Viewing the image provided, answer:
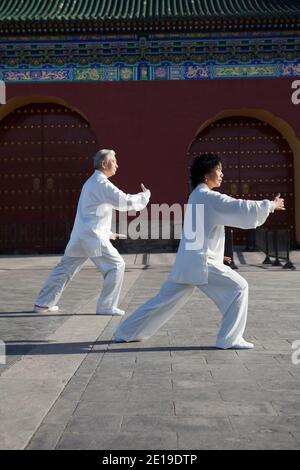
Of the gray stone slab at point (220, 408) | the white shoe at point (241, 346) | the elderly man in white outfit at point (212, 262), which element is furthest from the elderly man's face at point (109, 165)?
the gray stone slab at point (220, 408)

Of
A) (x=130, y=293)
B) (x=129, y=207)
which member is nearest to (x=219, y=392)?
(x=129, y=207)

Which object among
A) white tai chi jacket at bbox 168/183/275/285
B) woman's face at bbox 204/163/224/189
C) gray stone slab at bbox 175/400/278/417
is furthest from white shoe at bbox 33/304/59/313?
→ gray stone slab at bbox 175/400/278/417

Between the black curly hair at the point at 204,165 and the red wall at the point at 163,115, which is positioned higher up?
the red wall at the point at 163,115

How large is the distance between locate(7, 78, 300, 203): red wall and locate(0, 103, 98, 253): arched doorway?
2.89 feet

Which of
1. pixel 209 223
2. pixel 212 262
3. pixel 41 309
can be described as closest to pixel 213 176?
pixel 209 223

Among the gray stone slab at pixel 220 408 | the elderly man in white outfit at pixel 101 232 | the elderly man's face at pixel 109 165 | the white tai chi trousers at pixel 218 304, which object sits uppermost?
the elderly man's face at pixel 109 165

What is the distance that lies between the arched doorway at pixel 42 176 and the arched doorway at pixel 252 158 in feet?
9.80

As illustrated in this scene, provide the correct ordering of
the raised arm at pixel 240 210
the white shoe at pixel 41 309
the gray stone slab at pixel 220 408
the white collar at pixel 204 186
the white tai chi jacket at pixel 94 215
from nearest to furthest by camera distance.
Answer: the gray stone slab at pixel 220 408, the raised arm at pixel 240 210, the white collar at pixel 204 186, the white tai chi jacket at pixel 94 215, the white shoe at pixel 41 309

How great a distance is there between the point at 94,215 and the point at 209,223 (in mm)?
1676

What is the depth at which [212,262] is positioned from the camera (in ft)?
12.5

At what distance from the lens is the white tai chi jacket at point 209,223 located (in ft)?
12.2

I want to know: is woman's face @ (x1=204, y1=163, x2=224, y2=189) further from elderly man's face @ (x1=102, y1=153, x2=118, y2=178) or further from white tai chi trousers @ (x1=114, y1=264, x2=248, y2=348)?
elderly man's face @ (x1=102, y1=153, x2=118, y2=178)

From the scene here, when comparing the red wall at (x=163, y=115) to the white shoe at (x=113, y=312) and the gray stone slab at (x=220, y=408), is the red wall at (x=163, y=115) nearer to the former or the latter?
the white shoe at (x=113, y=312)
